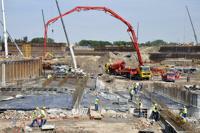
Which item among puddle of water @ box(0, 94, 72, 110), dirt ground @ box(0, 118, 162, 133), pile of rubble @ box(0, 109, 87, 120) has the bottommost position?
dirt ground @ box(0, 118, 162, 133)

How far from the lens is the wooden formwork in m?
40.1

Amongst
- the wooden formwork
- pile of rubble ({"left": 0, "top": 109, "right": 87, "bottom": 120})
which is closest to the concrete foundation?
pile of rubble ({"left": 0, "top": 109, "right": 87, "bottom": 120})

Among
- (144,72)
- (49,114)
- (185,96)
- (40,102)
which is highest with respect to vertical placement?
(144,72)

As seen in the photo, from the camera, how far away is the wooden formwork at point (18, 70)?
131 ft

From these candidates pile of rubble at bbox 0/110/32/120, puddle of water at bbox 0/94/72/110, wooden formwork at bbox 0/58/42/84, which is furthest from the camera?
wooden formwork at bbox 0/58/42/84

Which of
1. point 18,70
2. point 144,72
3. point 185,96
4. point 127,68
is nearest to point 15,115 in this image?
point 185,96

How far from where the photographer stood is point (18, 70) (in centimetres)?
4475

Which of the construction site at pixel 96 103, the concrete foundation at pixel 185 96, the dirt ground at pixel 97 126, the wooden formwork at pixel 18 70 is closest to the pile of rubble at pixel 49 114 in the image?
the construction site at pixel 96 103

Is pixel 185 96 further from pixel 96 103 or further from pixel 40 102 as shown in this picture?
pixel 40 102

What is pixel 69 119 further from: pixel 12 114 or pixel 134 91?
pixel 134 91

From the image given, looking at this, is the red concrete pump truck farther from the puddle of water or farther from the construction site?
the puddle of water

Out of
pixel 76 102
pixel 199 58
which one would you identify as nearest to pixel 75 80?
pixel 76 102

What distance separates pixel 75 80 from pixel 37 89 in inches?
414

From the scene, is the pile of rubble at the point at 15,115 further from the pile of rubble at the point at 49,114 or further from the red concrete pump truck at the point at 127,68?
the red concrete pump truck at the point at 127,68
